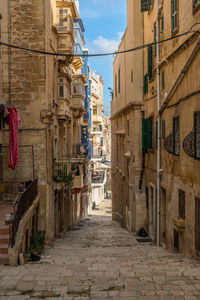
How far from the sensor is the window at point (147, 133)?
16.5m

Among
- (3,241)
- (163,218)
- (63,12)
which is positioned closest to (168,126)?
(163,218)

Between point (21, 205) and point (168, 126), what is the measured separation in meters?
6.35

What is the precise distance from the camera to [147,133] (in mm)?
16797

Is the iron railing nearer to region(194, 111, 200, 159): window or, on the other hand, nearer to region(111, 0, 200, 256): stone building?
region(111, 0, 200, 256): stone building

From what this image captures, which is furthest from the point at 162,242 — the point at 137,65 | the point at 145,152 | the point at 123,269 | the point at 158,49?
the point at 137,65

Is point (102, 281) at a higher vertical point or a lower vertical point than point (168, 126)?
lower

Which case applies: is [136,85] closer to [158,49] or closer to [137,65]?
[137,65]

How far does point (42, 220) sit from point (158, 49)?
8644 millimetres

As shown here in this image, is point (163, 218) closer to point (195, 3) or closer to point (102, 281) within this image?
point (102, 281)

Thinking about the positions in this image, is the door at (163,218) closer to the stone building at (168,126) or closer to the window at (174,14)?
the stone building at (168,126)

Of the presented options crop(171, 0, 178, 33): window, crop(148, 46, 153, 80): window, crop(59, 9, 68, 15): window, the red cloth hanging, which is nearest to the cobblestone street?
the red cloth hanging

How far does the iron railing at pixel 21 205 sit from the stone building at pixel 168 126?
4842 mm

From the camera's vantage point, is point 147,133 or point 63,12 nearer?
point 147,133

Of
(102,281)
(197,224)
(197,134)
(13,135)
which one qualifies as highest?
(13,135)
